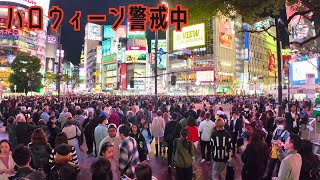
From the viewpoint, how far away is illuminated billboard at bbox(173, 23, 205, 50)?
223ft

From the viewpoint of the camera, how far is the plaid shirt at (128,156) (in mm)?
5465

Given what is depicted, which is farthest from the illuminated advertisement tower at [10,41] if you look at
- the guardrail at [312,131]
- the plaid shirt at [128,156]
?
the plaid shirt at [128,156]

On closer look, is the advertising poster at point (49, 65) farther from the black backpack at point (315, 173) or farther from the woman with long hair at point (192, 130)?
the black backpack at point (315, 173)

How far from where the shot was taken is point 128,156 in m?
5.54

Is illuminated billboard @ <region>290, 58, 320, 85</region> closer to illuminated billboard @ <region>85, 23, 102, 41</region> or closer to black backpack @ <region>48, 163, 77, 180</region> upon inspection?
black backpack @ <region>48, 163, 77, 180</region>

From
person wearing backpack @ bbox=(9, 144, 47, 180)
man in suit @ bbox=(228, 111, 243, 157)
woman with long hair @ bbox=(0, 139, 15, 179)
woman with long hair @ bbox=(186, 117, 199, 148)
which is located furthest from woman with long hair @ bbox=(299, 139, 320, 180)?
man in suit @ bbox=(228, 111, 243, 157)

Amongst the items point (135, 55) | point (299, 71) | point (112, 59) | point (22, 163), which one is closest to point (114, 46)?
point (112, 59)

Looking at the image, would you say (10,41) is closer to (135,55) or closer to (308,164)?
(135,55)

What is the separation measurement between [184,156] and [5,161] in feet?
11.0

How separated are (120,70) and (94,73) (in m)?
31.1

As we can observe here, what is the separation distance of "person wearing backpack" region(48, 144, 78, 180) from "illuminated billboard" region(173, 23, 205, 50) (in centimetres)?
6336

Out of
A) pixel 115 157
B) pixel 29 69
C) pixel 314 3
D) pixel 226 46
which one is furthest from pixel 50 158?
pixel 226 46

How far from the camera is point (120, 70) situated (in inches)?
4744

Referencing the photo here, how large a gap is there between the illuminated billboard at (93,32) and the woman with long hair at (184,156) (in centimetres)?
15369
